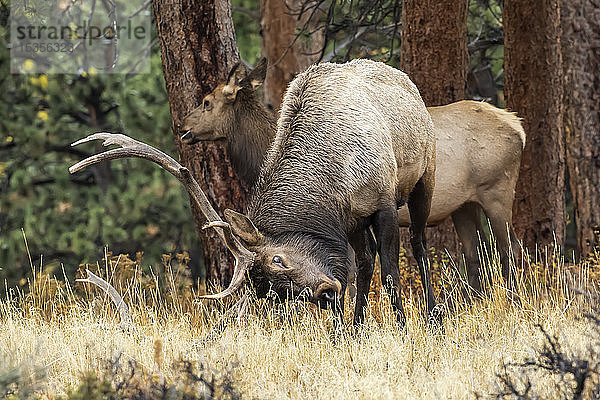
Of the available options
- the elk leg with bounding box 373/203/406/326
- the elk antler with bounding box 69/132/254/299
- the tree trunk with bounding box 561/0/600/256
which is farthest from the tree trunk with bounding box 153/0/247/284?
the tree trunk with bounding box 561/0/600/256

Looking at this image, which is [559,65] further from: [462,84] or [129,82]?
[129,82]

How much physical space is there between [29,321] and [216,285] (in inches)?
76.1

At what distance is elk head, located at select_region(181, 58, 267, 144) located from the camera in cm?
770

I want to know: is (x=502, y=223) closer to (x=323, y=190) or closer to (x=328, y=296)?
(x=323, y=190)

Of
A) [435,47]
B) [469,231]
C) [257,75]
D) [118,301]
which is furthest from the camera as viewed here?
[435,47]

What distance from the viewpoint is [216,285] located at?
8.56 meters

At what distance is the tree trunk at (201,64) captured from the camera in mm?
8406

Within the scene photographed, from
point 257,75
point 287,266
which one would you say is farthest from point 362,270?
point 257,75

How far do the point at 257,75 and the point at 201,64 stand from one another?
3.15 ft

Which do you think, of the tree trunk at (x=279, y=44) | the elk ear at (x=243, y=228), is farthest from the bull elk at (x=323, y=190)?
the tree trunk at (x=279, y=44)

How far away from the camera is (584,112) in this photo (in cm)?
1057

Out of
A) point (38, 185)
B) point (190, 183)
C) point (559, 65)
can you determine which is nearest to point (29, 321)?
point (190, 183)

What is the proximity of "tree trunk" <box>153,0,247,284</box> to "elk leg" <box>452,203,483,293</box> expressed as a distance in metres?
2.13

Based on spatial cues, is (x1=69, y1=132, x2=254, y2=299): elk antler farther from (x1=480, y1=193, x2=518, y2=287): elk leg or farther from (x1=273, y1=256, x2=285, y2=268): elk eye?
(x1=480, y1=193, x2=518, y2=287): elk leg
